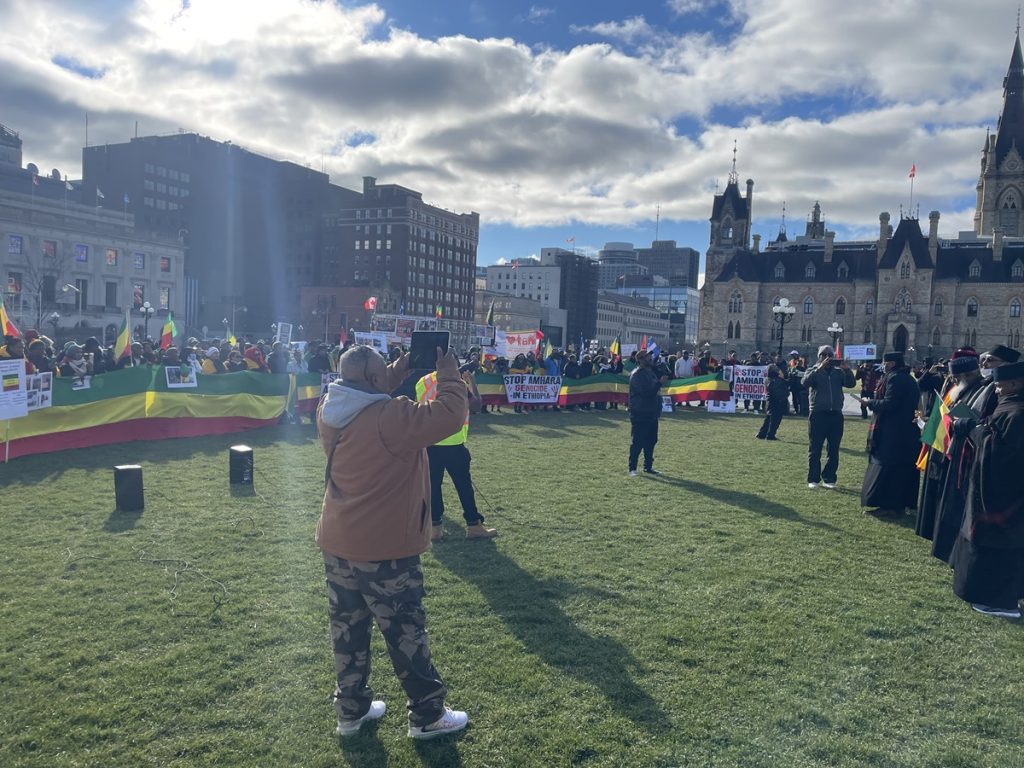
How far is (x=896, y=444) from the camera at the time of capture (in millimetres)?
9898

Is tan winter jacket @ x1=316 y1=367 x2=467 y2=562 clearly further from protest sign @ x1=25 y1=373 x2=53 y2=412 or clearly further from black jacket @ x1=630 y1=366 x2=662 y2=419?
protest sign @ x1=25 y1=373 x2=53 y2=412

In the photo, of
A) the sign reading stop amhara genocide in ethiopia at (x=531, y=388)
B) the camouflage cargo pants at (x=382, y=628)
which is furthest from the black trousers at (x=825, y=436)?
the sign reading stop amhara genocide in ethiopia at (x=531, y=388)

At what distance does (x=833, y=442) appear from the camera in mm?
11711

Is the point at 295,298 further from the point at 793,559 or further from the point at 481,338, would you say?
the point at 793,559

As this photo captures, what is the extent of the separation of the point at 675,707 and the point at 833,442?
8.34 m

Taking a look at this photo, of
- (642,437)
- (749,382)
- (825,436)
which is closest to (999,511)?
(825,436)

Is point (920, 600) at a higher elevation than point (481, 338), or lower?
lower

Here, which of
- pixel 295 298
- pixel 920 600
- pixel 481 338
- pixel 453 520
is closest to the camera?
pixel 920 600

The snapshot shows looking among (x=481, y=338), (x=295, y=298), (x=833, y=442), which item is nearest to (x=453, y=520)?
(x=833, y=442)

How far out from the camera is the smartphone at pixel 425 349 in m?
4.48

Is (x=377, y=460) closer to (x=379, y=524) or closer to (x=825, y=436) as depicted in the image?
(x=379, y=524)

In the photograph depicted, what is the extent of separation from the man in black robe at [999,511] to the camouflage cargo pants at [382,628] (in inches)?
193

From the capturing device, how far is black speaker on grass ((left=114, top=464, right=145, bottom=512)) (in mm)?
9078

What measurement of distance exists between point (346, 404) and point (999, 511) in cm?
553
